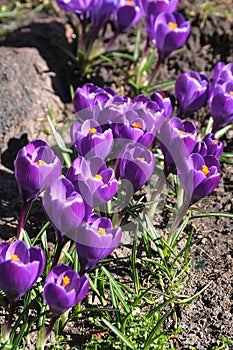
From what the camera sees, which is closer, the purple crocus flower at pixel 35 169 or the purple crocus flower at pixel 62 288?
the purple crocus flower at pixel 62 288

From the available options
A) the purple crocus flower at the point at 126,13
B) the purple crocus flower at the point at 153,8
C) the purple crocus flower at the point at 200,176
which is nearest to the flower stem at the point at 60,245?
A: the purple crocus flower at the point at 200,176

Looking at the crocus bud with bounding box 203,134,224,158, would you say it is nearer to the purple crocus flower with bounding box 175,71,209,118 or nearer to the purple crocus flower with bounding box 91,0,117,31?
the purple crocus flower with bounding box 175,71,209,118

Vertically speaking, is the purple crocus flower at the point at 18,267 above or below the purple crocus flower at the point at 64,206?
below

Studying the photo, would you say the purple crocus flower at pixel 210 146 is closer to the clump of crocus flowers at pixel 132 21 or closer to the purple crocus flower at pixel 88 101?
the purple crocus flower at pixel 88 101

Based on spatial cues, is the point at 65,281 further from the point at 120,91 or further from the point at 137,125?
the point at 120,91

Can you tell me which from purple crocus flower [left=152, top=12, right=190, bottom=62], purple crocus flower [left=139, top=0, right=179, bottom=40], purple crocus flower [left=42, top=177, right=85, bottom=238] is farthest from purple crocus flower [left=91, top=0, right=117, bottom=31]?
purple crocus flower [left=42, top=177, right=85, bottom=238]
